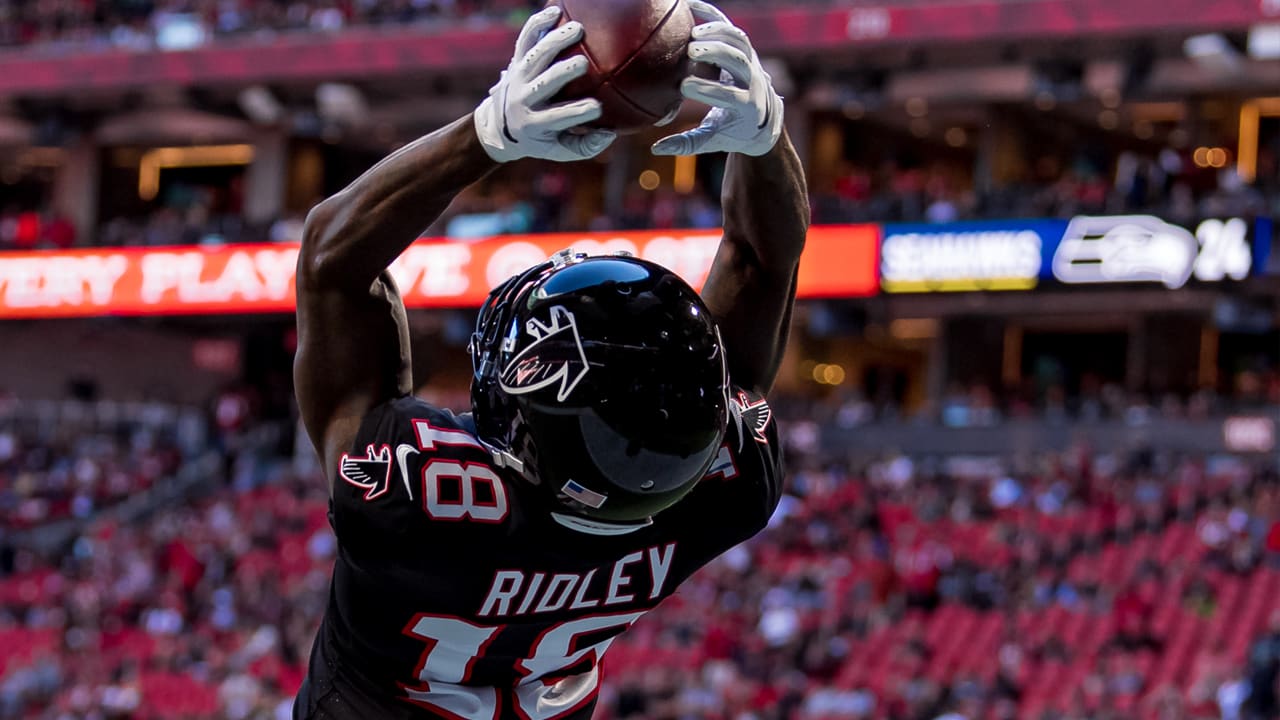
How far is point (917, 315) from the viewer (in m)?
27.9

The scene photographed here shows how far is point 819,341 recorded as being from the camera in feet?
98.5

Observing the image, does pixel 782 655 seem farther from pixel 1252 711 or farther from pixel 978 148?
pixel 978 148

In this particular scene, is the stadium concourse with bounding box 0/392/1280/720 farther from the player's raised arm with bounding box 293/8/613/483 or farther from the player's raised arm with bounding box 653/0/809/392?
the player's raised arm with bounding box 293/8/613/483

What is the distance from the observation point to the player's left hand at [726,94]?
220cm

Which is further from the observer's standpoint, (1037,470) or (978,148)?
(978,148)

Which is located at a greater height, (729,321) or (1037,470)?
(729,321)

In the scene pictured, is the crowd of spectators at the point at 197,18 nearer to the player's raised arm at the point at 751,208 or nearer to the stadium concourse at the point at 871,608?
the stadium concourse at the point at 871,608

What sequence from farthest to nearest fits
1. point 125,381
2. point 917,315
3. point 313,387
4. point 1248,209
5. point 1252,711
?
point 125,381
point 917,315
point 1248,209
point 1252,711
point 313,387

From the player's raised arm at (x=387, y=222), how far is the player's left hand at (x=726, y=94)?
0.12m

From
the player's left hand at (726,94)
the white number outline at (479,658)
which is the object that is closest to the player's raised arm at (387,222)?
the player's left hand at (726,94)

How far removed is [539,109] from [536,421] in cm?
41

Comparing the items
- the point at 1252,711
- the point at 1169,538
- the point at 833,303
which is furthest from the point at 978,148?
the point at 1252,711

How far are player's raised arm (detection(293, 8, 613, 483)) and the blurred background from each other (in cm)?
1054

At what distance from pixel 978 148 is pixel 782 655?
16.2 metres
